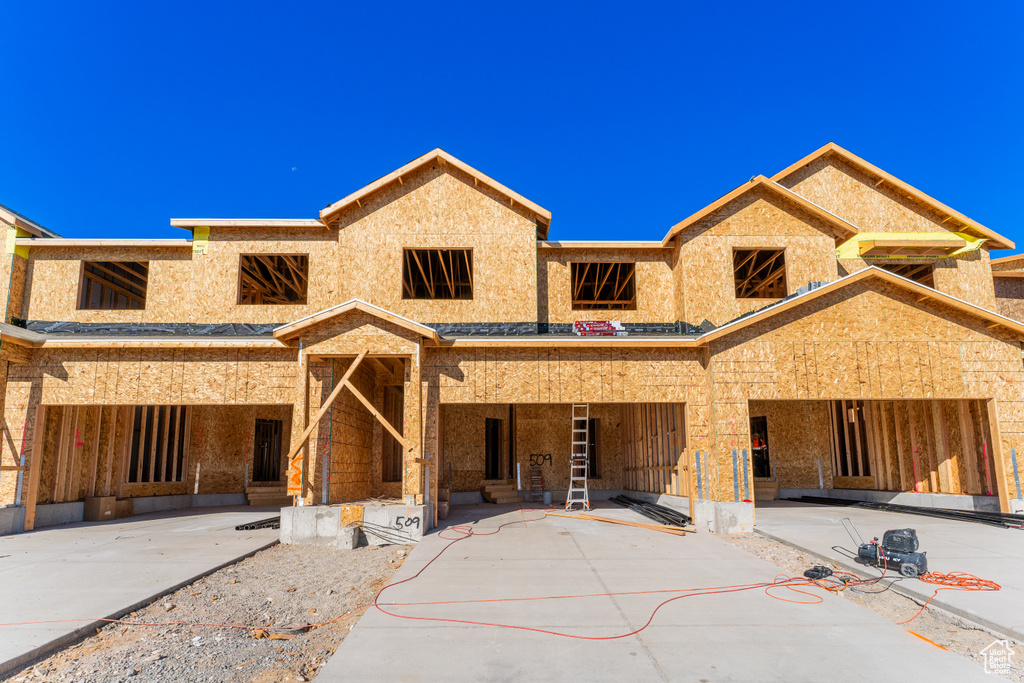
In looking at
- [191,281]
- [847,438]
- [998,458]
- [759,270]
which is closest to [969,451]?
[998,458]

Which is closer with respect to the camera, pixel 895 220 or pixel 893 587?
pixel 893 587

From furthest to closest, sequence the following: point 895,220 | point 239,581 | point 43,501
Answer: point 895,220, point 43,501, point 239,581

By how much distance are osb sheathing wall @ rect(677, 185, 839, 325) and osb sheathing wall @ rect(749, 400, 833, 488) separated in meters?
5.86

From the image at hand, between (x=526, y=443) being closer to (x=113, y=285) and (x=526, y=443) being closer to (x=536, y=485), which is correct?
(x=536, y=485)

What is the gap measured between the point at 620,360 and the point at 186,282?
36.6 feet

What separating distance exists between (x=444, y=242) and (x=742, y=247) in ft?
25.5

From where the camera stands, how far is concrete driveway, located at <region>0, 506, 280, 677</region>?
239 inches

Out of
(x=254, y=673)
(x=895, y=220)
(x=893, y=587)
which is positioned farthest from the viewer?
(x=895, y=220)

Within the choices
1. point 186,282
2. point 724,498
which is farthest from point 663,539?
point 186,282

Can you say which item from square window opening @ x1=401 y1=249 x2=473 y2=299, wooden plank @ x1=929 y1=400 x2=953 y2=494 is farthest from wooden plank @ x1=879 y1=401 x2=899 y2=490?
square window opening @ x1=401 y1=249 x2=473 y2=299

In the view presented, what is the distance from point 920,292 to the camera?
1318cm

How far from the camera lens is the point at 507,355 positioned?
1346 centimetres

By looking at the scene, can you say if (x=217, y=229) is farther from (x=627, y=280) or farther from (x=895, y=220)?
(x=895, y=220)

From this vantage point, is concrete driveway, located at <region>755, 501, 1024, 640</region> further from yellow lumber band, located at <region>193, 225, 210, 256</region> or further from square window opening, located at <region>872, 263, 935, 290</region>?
yellow lumber band, located at <region>193, 225, 210, 256</region>
